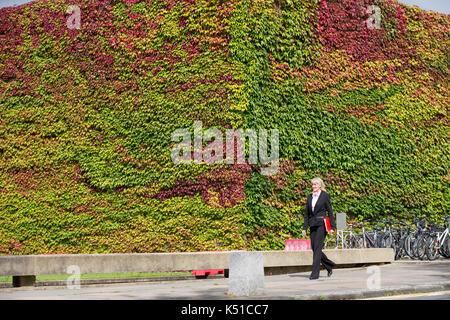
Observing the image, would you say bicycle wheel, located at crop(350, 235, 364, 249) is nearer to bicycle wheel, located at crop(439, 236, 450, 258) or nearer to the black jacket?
bicycle wheel, located at crop(439, 236, 450, 258)

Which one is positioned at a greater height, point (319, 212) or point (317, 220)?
point (319, 212)

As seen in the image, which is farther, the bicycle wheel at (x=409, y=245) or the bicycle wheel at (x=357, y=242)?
the bicycle wheel at (x=357, y=242)

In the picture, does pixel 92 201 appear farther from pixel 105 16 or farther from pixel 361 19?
pixel 361 19

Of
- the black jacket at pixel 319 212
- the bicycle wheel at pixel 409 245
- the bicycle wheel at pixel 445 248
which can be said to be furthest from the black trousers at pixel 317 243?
the bicycle wheel at pixel 445 248

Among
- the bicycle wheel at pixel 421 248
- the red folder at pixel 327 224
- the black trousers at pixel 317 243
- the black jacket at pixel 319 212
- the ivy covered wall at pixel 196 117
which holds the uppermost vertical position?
the ivy covered wall at pixel 196 117

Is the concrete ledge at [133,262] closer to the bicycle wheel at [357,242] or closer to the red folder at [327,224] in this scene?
the red folder at [327,224]

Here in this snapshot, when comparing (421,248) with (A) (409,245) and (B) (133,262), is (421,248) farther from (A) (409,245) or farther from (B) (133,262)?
(B) (133,262)

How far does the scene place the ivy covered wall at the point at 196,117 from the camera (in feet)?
55.4

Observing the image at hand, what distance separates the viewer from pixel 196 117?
1702 centimetres

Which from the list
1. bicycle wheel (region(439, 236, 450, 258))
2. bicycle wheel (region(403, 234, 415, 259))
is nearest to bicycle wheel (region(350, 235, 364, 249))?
bicycle wheel (region(403, 234, 415, 259))

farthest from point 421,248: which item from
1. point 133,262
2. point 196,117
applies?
point 133,262

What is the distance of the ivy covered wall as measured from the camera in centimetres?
1688

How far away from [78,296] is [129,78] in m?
9.67
